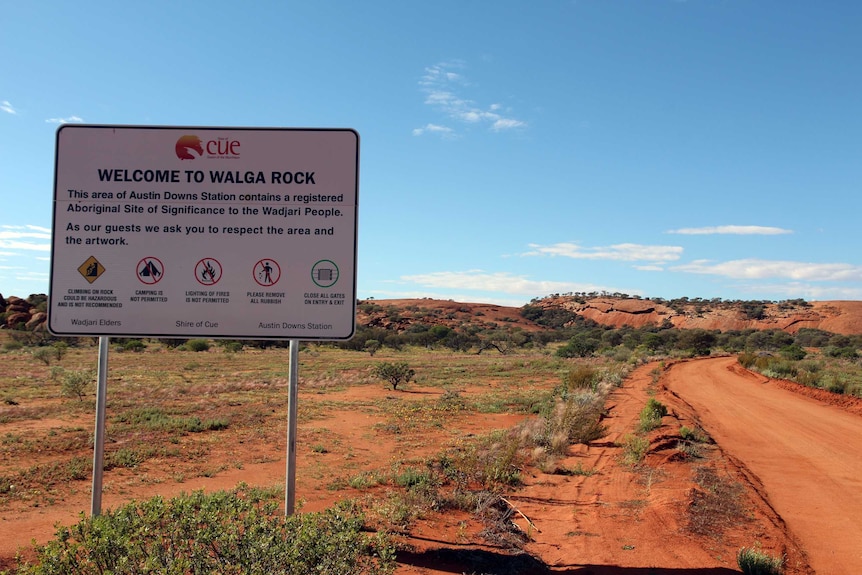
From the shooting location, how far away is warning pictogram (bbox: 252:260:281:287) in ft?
15.9

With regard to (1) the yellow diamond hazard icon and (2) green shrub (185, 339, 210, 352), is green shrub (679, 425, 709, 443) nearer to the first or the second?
(1) the yellow diamond hazard icon

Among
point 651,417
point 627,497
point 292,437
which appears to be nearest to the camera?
point 292,437

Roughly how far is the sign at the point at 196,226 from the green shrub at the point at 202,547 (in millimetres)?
1449

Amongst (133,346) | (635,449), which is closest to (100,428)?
(635,449)

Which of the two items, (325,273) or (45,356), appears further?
(45,356)

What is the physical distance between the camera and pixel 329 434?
14477 millimetres

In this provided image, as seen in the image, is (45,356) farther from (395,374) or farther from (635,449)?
(635,449)

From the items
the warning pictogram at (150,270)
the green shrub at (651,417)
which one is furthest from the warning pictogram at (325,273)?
the green shrub at (651,417)

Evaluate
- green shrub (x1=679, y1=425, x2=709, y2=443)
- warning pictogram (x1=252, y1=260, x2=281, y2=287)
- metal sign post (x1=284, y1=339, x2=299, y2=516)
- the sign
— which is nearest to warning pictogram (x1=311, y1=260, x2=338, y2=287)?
the sign

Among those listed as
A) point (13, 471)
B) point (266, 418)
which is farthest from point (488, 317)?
point (13, 471)

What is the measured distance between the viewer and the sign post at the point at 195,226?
15.8 feet

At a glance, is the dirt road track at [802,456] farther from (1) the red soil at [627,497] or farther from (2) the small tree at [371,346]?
(2) the small tree at [371,346]

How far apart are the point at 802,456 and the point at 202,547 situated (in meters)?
10.9

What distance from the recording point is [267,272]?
15.9 ft
